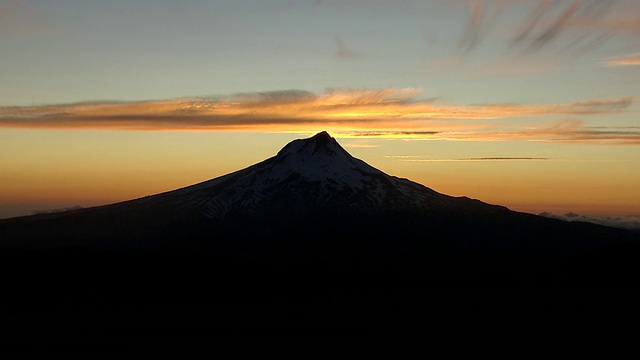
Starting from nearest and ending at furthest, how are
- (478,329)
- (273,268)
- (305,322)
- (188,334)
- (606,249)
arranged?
(188,334), (478,329), (305,322), (273,268), (606,249)

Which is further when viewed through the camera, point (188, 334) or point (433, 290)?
point (433, 290)

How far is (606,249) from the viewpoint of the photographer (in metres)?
146

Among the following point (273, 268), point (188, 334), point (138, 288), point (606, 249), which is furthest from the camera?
point (606, 249)

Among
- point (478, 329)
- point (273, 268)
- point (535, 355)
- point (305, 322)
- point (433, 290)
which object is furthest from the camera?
point (273, 268)

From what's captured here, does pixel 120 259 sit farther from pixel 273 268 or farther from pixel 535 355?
pixel 535 355

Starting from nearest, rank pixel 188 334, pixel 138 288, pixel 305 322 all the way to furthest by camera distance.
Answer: pixel 188 334 → pixel 305 322 → pixel 138 288

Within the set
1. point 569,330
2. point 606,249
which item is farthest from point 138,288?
point 606,249

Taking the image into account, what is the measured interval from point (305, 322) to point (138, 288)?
35392 millimetres

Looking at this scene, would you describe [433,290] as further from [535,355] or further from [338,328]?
[535,355]

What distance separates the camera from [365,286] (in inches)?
5002

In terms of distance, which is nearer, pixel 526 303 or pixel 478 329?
pixel 478 329

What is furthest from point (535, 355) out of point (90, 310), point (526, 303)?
point (90, 310)

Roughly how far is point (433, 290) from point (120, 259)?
4574cm

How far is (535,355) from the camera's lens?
55906 mm
